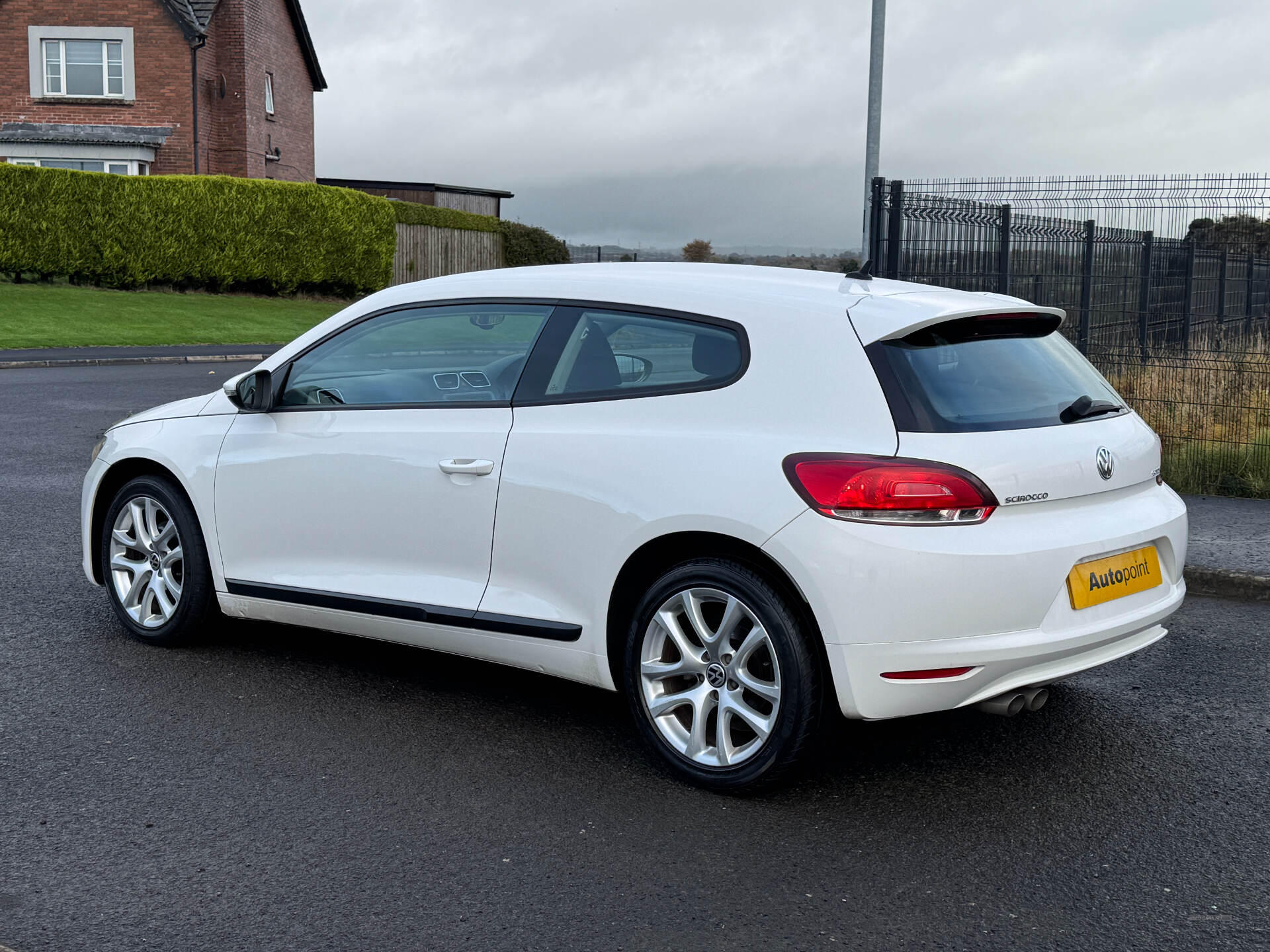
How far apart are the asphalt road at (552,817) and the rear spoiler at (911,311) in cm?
144

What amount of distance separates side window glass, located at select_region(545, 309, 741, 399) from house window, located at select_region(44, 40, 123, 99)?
3855 cm

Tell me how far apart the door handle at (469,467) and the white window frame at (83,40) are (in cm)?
3821

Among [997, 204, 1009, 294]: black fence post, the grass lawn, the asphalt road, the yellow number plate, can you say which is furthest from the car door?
the grass lawn

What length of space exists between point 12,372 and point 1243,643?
17230mm

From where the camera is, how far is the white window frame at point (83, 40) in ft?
→ 127

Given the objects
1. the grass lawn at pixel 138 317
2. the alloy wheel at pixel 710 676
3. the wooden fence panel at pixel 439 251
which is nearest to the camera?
the alloy wheel at pixel 710 676

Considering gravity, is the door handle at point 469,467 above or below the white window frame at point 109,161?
below

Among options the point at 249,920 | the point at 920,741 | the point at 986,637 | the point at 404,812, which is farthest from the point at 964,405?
the point at 249,920

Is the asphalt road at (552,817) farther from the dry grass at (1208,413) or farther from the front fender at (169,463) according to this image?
the dry grass at (1208,413)

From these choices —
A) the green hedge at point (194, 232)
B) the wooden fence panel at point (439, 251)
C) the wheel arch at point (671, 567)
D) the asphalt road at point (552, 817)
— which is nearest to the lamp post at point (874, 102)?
the asphalt road at point (552, 817)

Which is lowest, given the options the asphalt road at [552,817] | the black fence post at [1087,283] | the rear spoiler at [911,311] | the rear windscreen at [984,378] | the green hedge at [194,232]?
the asphalt road at [552,817]

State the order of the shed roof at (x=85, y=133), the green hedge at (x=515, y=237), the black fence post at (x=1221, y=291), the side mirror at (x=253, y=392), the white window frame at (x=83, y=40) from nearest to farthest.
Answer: the side mirror at (x=253, y=392) < the black fence post at (x=1221, y=291) < the shed roof at (x=85, y=133) < the white window frame at (x=83, y=40) < the green hedge at (x=515, y=237)

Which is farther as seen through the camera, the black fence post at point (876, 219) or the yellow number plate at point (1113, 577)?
the black fence post at point (876, 219)

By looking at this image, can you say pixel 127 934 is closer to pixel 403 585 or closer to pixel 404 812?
pixel 404 812
